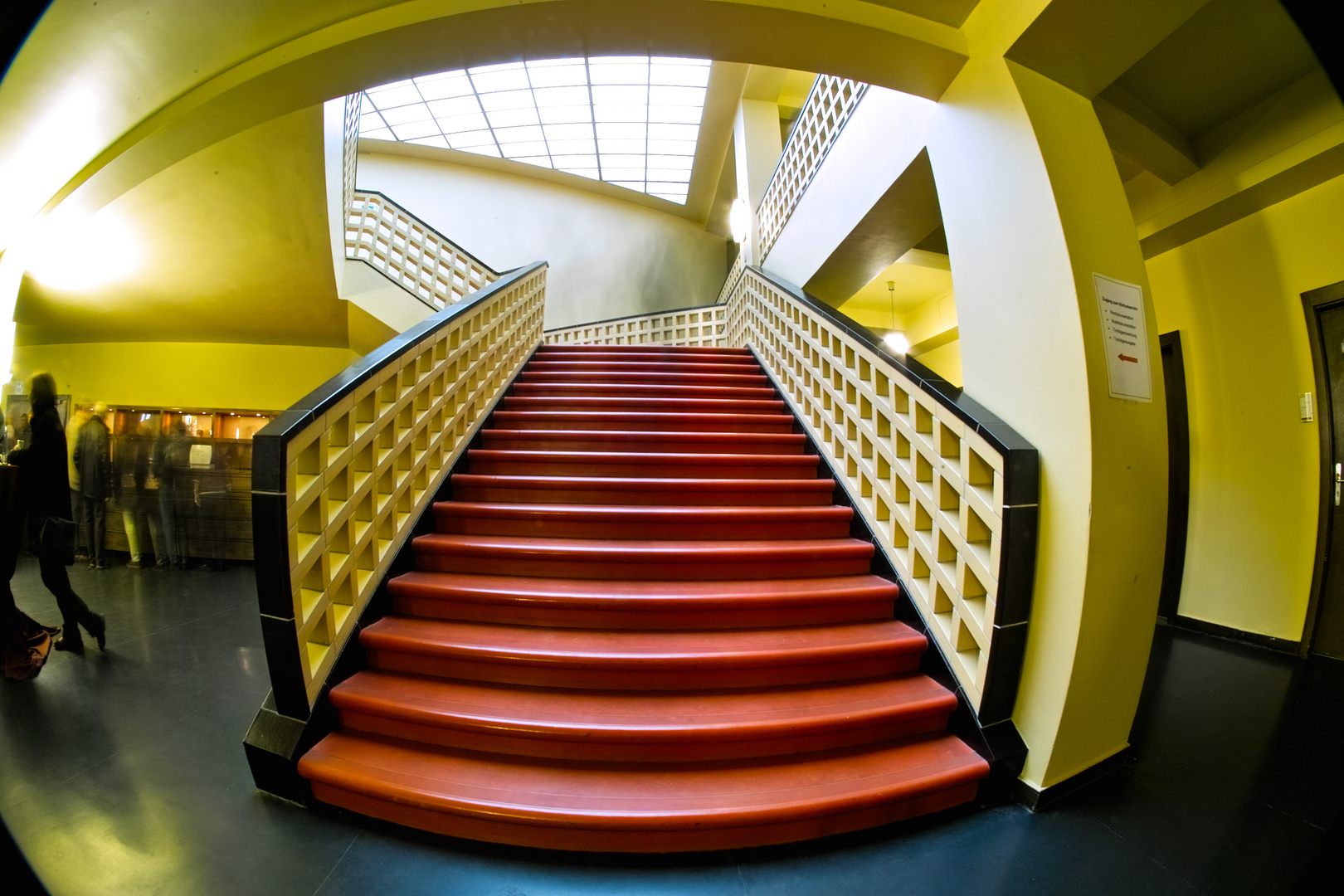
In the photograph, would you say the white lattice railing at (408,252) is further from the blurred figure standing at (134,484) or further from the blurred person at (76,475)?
the blurred person at (76,475)

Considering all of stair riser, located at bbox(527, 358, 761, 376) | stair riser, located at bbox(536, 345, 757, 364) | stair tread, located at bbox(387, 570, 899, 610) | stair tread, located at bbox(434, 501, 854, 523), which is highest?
stair riser, located at bbox(536, 345, 757, 364)

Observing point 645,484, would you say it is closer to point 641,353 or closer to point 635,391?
point 635,391

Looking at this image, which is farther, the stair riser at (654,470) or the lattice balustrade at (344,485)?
the stair riser at (654,470)

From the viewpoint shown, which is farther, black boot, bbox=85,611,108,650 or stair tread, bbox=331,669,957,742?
black boot, bbox=85,611,108,650

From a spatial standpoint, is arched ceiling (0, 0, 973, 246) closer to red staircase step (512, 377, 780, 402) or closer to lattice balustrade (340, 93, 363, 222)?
lattice balustrade (340, 93, 363, 222)

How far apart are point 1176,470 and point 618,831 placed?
4.02 meters

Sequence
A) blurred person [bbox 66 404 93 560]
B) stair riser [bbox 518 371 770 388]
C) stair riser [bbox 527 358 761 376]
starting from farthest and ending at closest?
stair riser [bbox 527 358 761 376] < stair riser [bbox 518 371 770 388] < blurred person [bbox 66 404 93 560]

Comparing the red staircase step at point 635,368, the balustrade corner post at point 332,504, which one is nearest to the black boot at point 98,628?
the balustrade corner post at point 332,504

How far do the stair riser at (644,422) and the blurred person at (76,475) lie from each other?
1.74m

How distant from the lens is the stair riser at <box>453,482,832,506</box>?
2383mm

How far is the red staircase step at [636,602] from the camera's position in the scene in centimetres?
175

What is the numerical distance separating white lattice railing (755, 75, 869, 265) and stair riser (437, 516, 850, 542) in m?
3.05

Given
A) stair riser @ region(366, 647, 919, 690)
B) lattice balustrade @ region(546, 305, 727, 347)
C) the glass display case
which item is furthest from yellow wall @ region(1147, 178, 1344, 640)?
the glass display case

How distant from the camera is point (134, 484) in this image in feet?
6.33
